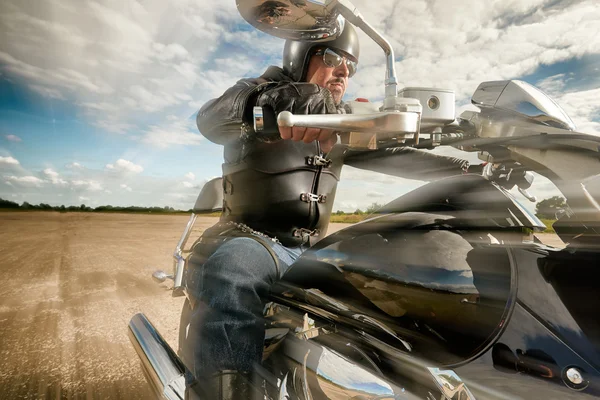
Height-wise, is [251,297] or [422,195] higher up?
[422,195]

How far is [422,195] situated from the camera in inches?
37.2

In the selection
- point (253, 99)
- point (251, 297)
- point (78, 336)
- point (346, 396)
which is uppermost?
point (253, 99)

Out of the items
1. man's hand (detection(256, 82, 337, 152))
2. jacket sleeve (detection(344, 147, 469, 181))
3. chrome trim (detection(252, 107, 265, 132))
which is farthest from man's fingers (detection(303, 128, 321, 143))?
jacket sleeve (detection(344, 147, 469, 181))

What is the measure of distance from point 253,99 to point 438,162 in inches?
35.7

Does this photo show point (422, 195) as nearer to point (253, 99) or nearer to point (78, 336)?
point (253, 99)

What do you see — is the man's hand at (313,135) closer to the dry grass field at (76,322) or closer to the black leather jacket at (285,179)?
the black leather jacket at (285,179)

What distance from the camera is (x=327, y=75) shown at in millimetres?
1770

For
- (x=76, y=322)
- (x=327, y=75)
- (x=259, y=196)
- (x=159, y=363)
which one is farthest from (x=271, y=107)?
A: (x=76, y=322)

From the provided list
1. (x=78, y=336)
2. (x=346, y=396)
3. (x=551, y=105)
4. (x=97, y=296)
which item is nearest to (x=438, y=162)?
(x=551, y=105)

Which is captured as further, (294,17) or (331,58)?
(331,58)

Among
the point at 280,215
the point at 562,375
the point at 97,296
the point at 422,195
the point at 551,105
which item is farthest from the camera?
the point at 97,296

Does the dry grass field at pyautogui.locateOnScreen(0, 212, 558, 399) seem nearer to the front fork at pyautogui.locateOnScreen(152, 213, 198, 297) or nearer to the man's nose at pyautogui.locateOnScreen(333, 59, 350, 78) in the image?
the front fork at pyautogui.locateOnScreen(152, 213, 198, 297)

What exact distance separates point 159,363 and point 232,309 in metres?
0.58

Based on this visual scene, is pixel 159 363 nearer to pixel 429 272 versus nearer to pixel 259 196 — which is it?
pixel 259 196
